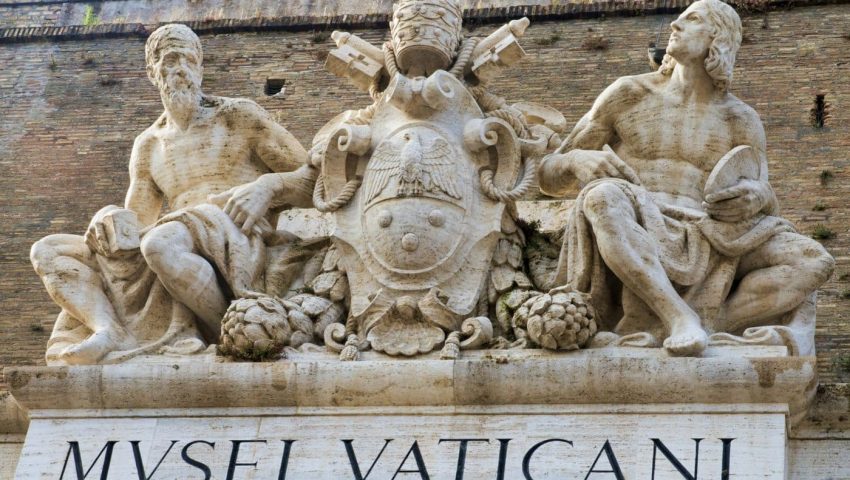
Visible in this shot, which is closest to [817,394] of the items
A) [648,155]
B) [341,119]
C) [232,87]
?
[648,155]

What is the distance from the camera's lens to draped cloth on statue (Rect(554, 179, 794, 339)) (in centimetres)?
1355

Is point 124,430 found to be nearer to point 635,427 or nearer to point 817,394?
point 635,427

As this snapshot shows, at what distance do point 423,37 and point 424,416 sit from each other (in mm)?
2419

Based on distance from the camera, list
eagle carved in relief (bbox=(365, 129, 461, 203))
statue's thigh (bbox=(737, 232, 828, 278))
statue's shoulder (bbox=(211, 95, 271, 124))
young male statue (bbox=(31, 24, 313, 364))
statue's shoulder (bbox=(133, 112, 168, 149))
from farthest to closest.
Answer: statue's shoulder (bbox=(133, 112, 168, 149)) < statue's shoulder (bbox=(211, 95, 271, 124)) < young male statue (bbox=(31, 24, 313, 364)) < eagle carved in relief (bbox=(365, 129, 461, 203)) < statue's thigh (bbox=(737, 232, 828, 278))

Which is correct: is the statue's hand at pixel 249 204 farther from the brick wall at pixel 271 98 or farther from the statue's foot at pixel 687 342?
the brick wall at pixel 271 98

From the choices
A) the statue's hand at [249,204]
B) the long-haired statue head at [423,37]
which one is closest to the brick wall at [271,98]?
the statue's hand at [249,204]

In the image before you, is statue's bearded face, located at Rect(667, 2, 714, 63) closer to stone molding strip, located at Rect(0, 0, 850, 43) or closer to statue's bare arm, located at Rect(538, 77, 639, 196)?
statue's bare arm, located at Rect(538, 77, 639, 196)

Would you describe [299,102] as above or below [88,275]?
above

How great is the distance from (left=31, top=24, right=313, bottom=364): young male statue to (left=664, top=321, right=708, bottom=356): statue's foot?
2.36 meters

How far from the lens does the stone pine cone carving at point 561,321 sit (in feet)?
43.5

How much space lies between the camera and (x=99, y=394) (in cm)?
1357

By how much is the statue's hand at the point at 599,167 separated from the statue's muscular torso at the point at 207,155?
2.02 meters

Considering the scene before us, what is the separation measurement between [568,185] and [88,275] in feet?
8.63

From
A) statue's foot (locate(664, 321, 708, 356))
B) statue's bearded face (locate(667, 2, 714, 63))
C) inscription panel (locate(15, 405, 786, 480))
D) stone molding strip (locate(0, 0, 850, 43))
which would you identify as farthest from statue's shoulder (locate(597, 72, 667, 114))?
stone molding strip (locate(0, 0, 850, 43))
